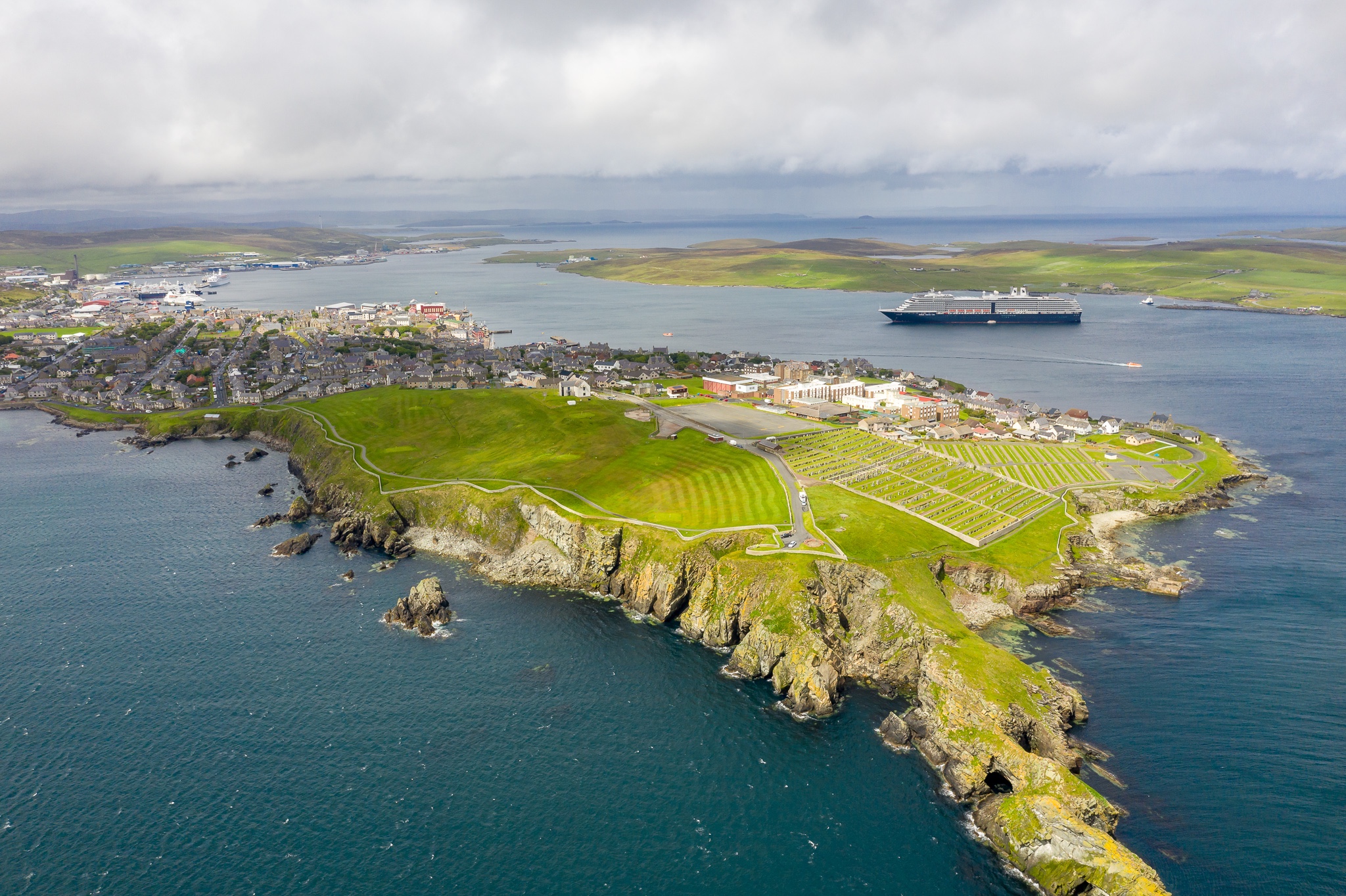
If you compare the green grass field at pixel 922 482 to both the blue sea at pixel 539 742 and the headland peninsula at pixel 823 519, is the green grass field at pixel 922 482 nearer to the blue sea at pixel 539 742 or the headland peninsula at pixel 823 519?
the headland peninsula at pixel 823 519

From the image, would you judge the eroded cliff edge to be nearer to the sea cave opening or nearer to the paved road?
the sea cave opening

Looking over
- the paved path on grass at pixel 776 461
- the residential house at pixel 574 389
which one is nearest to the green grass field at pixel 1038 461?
the paved path on grass at pixel 776 461

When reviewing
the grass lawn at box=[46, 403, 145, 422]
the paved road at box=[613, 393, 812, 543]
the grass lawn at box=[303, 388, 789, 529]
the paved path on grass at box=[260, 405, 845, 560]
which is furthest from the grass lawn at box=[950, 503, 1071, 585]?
the grass lawn at box=[46, 403, 145, 422]

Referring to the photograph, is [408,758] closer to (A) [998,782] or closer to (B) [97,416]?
(A) [998,782]

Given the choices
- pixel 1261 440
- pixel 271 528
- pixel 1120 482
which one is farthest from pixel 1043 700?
pixel 1261 440

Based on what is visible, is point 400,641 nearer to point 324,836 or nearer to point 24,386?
point 324,836
